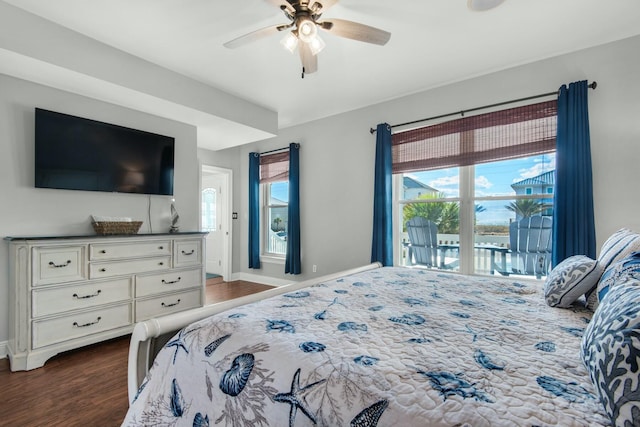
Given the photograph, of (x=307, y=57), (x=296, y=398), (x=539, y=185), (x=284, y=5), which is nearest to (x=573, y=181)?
(x=539, y=185)

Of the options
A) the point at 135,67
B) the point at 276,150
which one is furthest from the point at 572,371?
the point at 276,150

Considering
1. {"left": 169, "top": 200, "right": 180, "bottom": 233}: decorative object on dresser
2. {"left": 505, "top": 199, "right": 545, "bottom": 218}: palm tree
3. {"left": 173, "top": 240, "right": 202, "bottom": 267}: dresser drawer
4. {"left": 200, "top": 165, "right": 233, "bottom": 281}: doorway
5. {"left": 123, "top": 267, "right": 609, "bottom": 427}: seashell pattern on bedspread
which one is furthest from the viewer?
{"left": 200, "top": 165, "right": 233, "bottom": 281}: doorway

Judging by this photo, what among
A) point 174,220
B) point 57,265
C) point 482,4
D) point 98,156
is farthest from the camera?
point 174,220

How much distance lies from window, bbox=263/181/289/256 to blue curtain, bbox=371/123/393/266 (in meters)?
1.83

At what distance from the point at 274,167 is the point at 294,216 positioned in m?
1.01

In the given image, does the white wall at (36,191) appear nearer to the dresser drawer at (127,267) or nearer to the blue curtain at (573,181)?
the dresser drawer at (127,267)

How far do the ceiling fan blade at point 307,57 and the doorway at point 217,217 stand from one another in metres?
3.30

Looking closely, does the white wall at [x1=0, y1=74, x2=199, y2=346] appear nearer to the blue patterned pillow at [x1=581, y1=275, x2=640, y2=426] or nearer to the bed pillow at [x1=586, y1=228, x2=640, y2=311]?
the blue patterned pillow at [x1=581, y1=275, x2=640, y2=426]

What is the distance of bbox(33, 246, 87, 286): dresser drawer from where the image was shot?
2275 mm

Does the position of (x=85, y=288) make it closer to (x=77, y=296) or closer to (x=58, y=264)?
(x=77, y=296)

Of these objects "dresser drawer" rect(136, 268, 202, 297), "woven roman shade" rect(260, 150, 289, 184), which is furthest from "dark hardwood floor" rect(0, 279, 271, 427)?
"woven roman shade" rect(260, 150, 289, 184)

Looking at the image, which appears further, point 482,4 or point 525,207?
point 525,207

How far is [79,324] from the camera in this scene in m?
2.48

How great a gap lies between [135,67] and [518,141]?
369 cm
